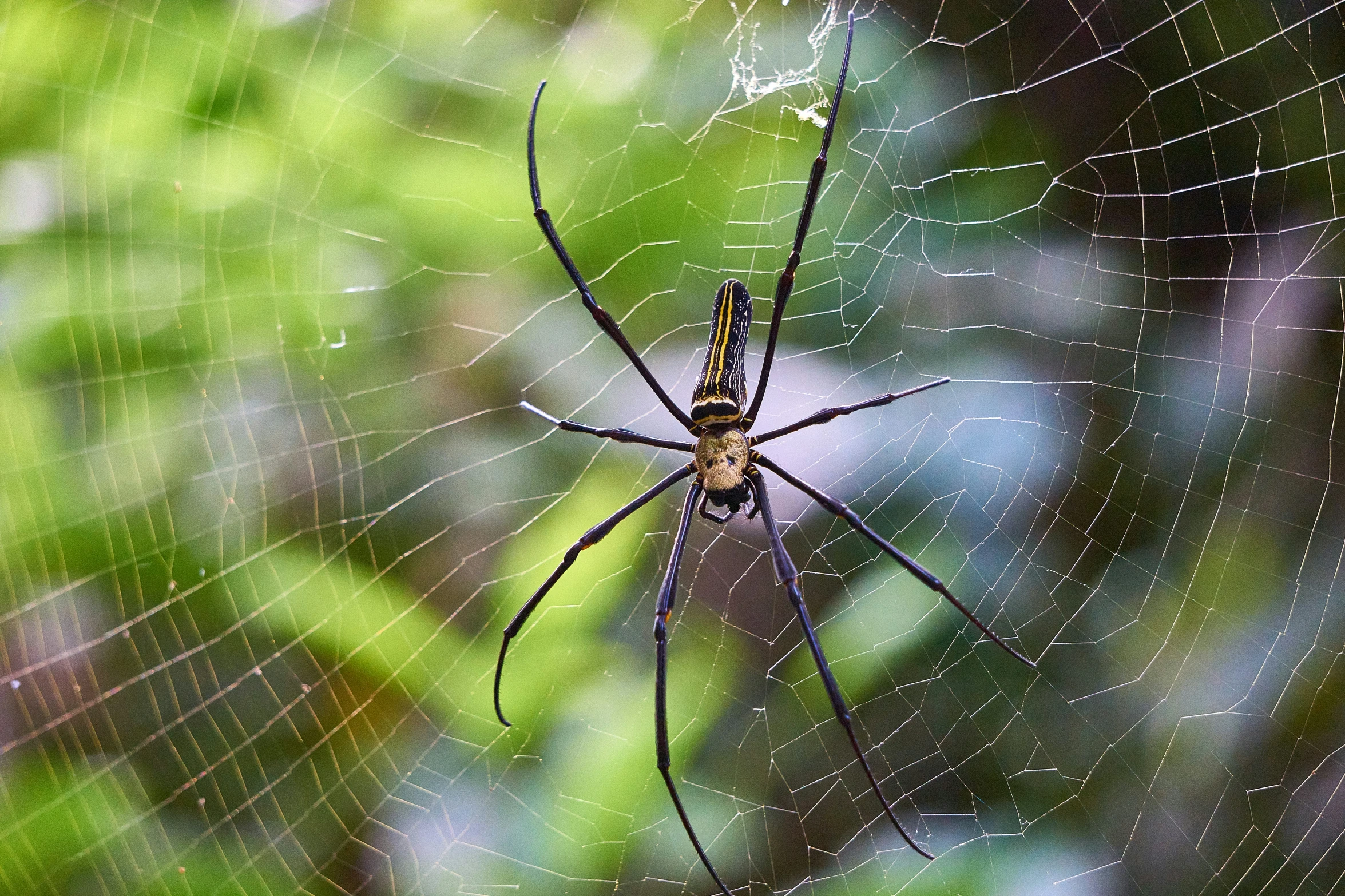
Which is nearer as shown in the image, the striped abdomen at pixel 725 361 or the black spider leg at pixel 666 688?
the black spider leg at pixel 666 688

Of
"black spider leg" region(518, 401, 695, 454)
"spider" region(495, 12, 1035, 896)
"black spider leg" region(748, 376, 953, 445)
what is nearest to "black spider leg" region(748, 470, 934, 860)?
"spider" region(495, 12, 1035, 896)

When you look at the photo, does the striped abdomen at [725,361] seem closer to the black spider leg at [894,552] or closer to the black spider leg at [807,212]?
the black spider leg at [807,212]

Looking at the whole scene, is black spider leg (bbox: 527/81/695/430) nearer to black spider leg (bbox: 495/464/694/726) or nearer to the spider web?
the spider web

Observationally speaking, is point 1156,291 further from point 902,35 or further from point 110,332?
point 110,332

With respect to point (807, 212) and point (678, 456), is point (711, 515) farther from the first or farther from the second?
point (807, 212)

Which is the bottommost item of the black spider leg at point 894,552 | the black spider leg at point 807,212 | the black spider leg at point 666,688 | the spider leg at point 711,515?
the black spider leg at point 666,688

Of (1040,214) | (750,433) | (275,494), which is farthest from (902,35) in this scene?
(275,494)

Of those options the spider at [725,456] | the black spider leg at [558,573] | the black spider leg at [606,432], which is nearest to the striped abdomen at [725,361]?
the spider at [725,456]
